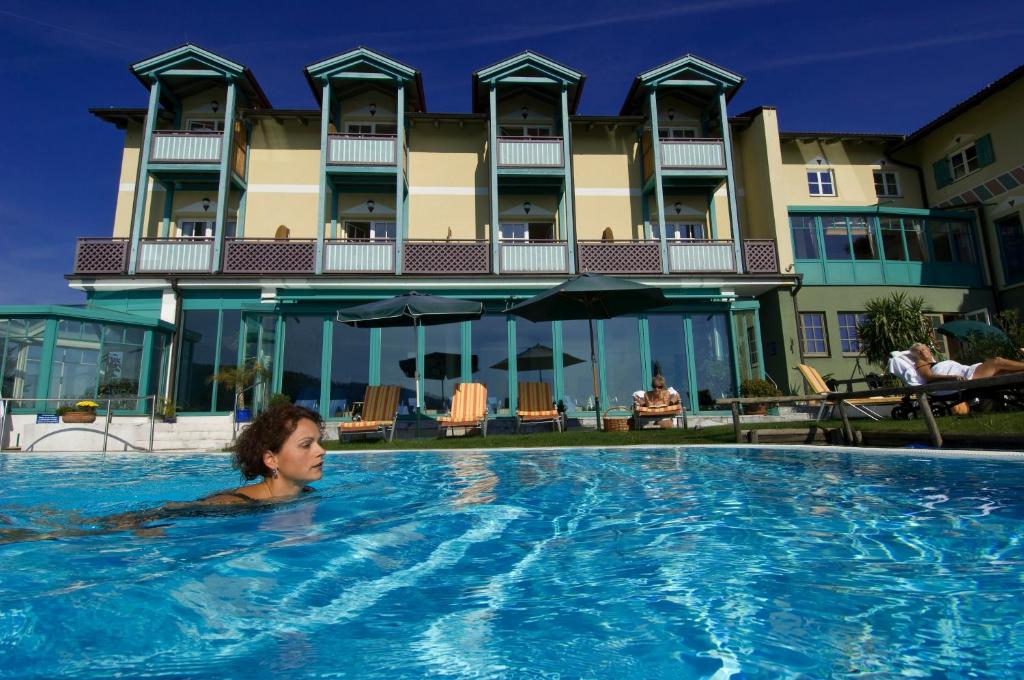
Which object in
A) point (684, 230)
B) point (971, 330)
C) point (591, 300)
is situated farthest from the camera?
point (684, 230)

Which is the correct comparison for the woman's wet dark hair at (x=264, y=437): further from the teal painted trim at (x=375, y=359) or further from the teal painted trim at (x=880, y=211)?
the teal painted trim at (x=880, y=211)

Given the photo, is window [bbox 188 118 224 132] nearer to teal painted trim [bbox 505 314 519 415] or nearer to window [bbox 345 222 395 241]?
window [bbox 345 222 395 241]

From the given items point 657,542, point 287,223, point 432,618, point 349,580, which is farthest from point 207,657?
point 287,223

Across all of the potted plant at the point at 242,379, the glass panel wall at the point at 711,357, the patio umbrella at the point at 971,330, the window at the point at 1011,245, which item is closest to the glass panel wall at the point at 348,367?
the potted plant at the point at 242,379

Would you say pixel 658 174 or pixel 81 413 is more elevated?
pixel 658 174

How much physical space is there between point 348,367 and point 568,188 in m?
8.00

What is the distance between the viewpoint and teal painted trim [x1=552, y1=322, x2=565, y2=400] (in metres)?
14.8

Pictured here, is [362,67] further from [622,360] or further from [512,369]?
[622,360]

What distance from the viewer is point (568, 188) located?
625 inches

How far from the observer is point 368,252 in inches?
596

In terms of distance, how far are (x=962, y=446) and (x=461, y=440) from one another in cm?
741

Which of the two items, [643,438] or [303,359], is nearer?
[643,438]

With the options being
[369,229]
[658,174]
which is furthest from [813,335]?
[369,229]

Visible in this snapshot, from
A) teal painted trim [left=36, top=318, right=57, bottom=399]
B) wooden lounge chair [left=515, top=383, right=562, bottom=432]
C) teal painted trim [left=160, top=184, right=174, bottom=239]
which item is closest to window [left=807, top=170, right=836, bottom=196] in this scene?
wooden lounge chair [left=515, top=383, right=562, bottom=432]
